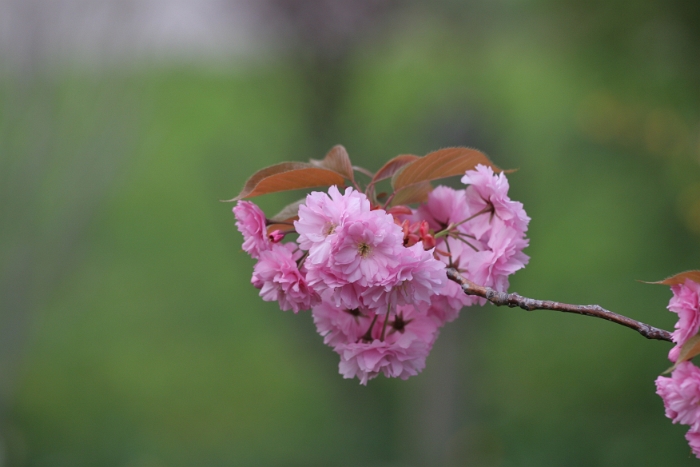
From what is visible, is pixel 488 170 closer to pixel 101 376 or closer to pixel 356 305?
pixel 356 305

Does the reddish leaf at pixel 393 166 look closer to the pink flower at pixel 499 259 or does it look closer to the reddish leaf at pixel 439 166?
the reddish leaf at pixel 439 166

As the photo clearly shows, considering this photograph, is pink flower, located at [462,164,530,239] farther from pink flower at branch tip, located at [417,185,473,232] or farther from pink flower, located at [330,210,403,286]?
pink flower, located at [330,210,403,286]

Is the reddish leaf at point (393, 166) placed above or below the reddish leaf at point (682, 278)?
above

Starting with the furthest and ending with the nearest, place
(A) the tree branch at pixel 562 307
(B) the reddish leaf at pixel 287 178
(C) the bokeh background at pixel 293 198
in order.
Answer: (C) the bokeh background at pixel 293 198, (B) the reddish leaf at pixel 287 178, (A) the tree branch at pixel 562 307

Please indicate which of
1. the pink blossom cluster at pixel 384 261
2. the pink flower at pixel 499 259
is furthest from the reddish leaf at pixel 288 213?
the pink flower at pixel 499 259

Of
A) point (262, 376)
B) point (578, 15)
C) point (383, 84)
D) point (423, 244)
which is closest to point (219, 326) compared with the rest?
point (262, 376)

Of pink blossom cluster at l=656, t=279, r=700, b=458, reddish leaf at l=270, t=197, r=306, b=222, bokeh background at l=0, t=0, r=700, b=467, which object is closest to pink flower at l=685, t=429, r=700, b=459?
pink blossom cluster at l=656, t=279, r=700, b=458
